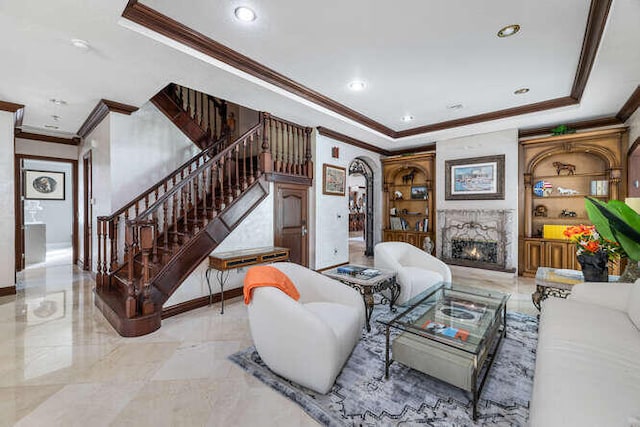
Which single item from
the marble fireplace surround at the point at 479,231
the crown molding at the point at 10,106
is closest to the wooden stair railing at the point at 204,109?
the crown molding at the point at 10,106

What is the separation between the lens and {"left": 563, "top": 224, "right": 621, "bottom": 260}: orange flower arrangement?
102 inches

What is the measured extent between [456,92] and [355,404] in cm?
385

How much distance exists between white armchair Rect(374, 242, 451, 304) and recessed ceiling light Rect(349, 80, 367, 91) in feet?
6.74

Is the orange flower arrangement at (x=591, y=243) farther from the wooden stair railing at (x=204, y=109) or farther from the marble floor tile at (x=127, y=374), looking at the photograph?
the wooden stair railing at (x=204, y=109)

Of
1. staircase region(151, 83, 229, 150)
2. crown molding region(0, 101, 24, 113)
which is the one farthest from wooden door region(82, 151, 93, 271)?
staircase region(151, 83, 229, 150)

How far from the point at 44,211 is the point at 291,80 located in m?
9.44

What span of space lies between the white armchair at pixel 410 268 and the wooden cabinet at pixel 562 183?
8.06ft

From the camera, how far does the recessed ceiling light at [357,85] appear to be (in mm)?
3535

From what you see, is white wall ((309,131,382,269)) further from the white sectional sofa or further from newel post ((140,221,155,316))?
the white sectional sofa

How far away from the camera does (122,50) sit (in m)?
2.56

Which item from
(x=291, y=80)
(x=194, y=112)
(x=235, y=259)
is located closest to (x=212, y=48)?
(x=291, y=80)

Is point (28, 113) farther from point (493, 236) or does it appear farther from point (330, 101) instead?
point (493, 236)

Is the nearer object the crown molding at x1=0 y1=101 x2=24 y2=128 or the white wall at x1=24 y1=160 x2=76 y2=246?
the crown molding at x1=0 y1=101 x2=24 y2=128

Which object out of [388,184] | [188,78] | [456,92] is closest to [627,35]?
[456,92]
